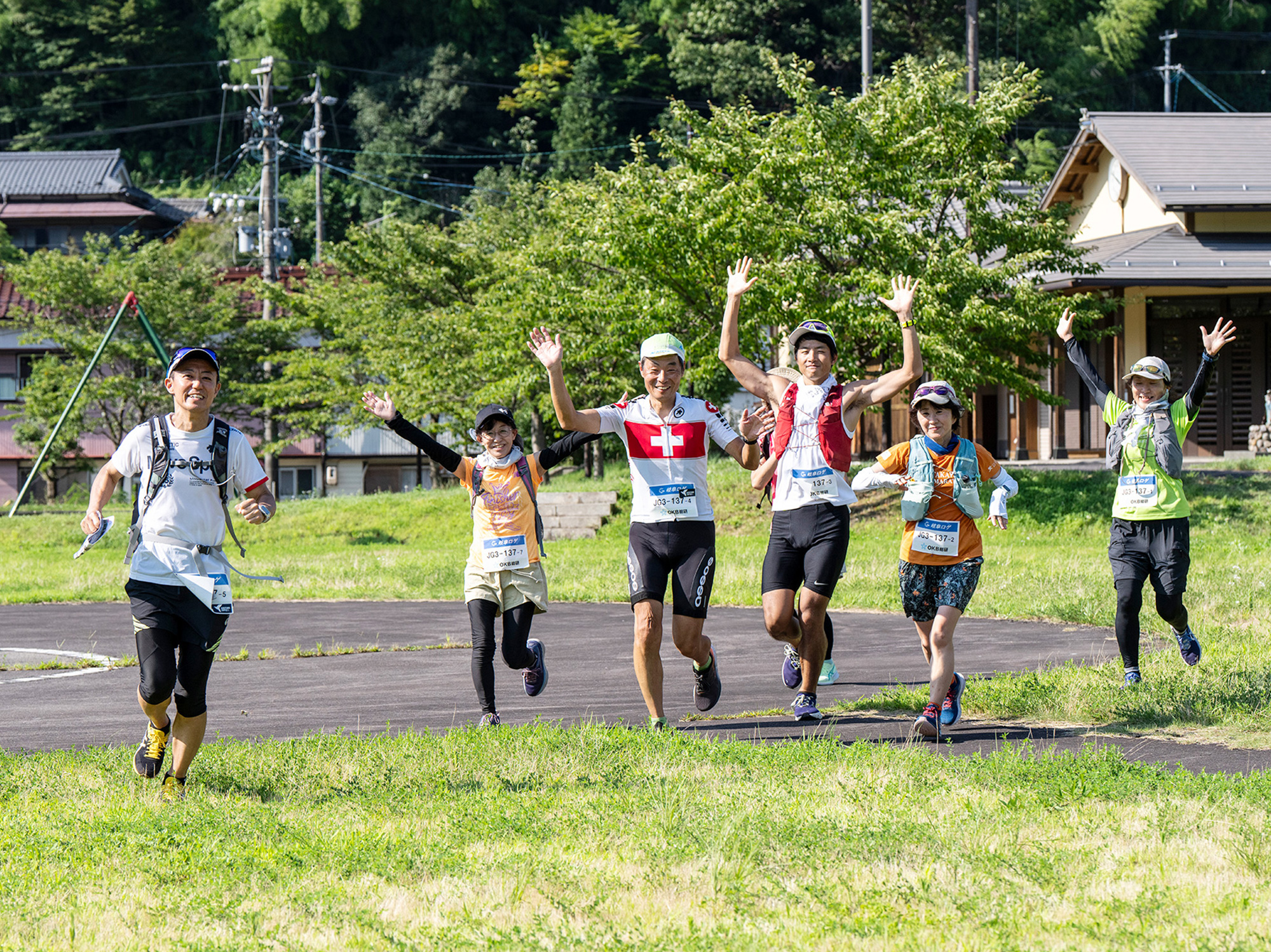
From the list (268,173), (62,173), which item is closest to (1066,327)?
(268,173)

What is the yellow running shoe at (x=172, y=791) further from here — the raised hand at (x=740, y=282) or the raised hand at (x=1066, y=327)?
the raised hand at (x=1066, y=327)

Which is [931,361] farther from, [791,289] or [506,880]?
[506,880]

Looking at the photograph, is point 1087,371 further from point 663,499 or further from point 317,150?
point 317,150

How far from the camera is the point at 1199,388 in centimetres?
907

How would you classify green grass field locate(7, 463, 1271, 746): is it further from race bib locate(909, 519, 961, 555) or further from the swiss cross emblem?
the swiss cross emblem

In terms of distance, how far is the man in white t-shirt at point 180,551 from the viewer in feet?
20.9

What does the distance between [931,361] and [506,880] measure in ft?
62.7

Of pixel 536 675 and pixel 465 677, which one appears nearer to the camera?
pixel 536 675

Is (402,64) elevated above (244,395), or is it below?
above

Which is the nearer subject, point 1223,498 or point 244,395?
point 1223,498

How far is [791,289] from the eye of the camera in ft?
74.9

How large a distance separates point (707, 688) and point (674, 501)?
1.18 m

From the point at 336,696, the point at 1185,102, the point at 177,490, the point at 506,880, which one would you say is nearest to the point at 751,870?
the point at 506,880

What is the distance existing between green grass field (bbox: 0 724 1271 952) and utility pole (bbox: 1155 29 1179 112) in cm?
5329
